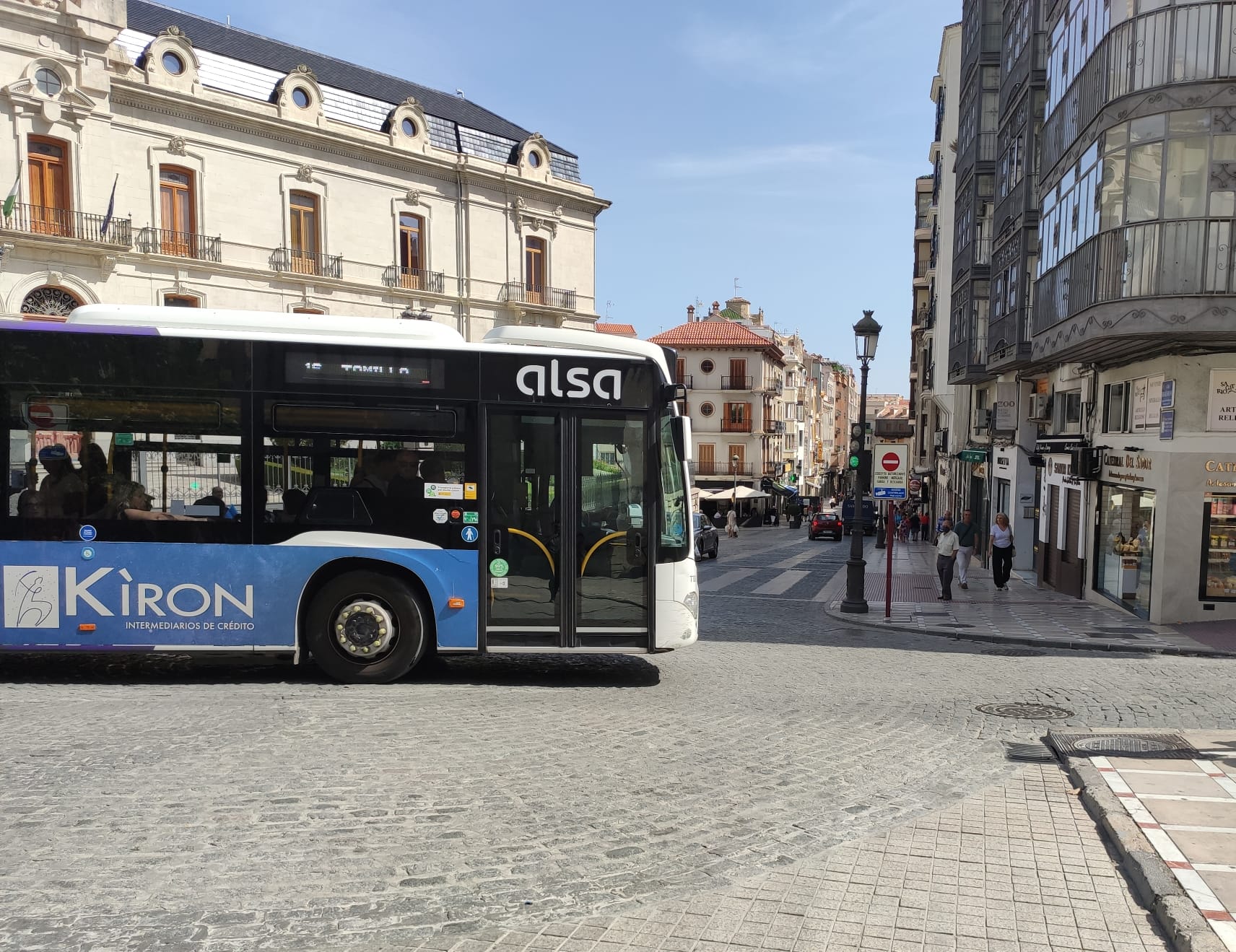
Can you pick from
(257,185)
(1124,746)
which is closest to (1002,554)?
(1124,746)

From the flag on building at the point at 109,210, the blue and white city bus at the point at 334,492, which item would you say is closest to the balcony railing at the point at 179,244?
the flag on building at the point at 109,210

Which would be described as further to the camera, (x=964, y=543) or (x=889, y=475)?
(x=964, y=543)

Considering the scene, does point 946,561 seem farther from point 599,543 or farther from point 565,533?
point 565,533

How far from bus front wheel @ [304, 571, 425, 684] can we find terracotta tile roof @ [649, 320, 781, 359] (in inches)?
2600

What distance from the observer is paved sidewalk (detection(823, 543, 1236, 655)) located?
13.8m

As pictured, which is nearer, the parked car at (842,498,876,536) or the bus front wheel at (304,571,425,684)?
the bus front wheel at (304,571,425,684)

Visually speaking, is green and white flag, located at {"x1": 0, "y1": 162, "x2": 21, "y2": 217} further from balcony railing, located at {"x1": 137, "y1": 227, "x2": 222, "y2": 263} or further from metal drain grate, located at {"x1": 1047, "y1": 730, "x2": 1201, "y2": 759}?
metal drain grate, located at {"x1": 1047, "y1": 730, "x2": 1201, "y2": 759}

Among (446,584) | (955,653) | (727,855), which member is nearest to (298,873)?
(727,855)

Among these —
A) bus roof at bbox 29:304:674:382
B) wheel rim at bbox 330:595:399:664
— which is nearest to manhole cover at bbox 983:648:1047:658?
bus roof at bbox 29:304:674:382

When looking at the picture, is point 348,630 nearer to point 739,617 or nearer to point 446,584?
→ point 446,584

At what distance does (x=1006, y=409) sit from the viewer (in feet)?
87.3

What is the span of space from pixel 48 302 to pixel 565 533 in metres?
23.8

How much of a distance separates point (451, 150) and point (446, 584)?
102 ft

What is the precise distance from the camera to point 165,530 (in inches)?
352
